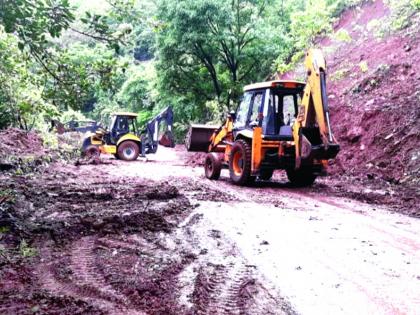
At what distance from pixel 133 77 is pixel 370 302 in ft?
101

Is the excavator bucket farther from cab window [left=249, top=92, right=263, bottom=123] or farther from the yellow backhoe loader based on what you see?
cab window [left=249, top=92, right=263, bottom=123]

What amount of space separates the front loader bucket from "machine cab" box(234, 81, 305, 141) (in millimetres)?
2386

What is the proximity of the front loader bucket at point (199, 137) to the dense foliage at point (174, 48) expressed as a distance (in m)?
2.66

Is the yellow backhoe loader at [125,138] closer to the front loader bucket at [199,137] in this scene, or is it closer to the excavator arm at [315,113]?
the front loader bucket at [199,137]

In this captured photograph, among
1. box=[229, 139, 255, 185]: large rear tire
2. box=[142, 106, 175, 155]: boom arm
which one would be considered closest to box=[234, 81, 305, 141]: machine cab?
box=[229, 139, 255, 185]: large rear tire

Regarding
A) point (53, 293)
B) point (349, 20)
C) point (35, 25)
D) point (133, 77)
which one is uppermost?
point (349, 20)

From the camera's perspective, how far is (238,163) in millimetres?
11398

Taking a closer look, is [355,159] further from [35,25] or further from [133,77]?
[133,77]

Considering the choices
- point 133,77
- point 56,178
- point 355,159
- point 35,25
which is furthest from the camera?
point 133,77

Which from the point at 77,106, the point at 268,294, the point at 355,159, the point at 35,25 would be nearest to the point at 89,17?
the point at 35,25

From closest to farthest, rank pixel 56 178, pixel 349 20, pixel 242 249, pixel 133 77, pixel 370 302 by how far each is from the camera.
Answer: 1. pixel 370 302
2. pixel 242 249
3. pixel 56 178
4. pixel 349 20
5. pixel 133 77

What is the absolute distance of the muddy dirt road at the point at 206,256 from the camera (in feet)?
12.5

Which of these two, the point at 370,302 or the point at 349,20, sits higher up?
the point at 349,20

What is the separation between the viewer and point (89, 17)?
15.4 feet
